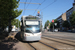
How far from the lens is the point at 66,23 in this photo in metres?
62.9

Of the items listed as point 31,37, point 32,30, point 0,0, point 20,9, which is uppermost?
point 20,9

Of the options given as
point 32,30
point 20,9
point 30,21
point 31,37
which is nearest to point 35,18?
point 30,21

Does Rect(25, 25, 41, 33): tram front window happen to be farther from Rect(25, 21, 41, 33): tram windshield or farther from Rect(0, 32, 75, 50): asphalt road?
Rect(0, 32, 75, 50): asphalt road

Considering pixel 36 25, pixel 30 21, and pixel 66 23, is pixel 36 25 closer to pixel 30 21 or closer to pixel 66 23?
pixel 30 21

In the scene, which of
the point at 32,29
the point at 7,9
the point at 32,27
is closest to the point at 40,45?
the point at 32,29

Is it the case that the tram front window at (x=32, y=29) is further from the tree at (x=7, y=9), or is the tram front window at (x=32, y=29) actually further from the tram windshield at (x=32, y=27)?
the tree at (x=7, y=9)

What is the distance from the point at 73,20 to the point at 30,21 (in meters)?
39.0

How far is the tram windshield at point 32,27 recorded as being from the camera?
1009 centimetres

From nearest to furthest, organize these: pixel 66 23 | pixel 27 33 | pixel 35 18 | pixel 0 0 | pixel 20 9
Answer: pixel 0 0 → pixel 27 33 → pixel 35 18 → pixel 20 9 → pixel 66 23

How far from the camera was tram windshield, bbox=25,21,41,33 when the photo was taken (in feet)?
33.1

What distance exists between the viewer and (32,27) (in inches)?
404

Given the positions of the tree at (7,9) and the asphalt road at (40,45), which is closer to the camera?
the asphalt road at (40,45)

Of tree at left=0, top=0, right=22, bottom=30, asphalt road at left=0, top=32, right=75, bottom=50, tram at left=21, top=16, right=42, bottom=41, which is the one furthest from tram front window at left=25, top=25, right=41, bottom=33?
tree at left=0, top=0, right=22, bottom=30

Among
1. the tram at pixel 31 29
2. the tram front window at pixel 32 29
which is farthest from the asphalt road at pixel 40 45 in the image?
the tram front window at pixel 32 29
